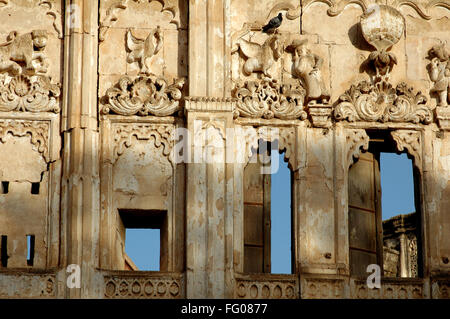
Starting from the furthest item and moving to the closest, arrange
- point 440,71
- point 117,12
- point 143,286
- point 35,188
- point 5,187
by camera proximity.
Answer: point 440,71 → point 117,12 → point 35,188 → point 5,187 → point 143,286

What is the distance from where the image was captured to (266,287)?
19531mm

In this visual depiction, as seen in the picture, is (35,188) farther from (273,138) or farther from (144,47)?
(273,138)

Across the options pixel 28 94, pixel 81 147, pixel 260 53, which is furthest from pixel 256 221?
pixel 28 94

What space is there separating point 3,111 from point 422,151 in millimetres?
5367

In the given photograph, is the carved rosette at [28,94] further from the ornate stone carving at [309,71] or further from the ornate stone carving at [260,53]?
the ornate stone carving at [309,71]

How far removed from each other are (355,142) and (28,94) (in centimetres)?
420

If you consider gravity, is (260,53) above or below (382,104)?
above

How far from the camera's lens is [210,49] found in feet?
66.2

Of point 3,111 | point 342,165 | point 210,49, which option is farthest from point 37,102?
point 342,165

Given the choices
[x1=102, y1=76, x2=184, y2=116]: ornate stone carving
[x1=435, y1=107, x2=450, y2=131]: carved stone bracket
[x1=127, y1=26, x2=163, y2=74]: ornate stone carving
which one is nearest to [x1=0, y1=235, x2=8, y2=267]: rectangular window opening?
[x1=102, y1=76, x2=184, y2=116]: ornate stone carving

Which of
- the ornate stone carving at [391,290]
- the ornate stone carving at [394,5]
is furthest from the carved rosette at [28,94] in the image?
the ornate stone carving at [391,290]

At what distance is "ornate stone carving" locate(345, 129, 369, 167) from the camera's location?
2039 cm

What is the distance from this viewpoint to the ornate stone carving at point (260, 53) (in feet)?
67.1
